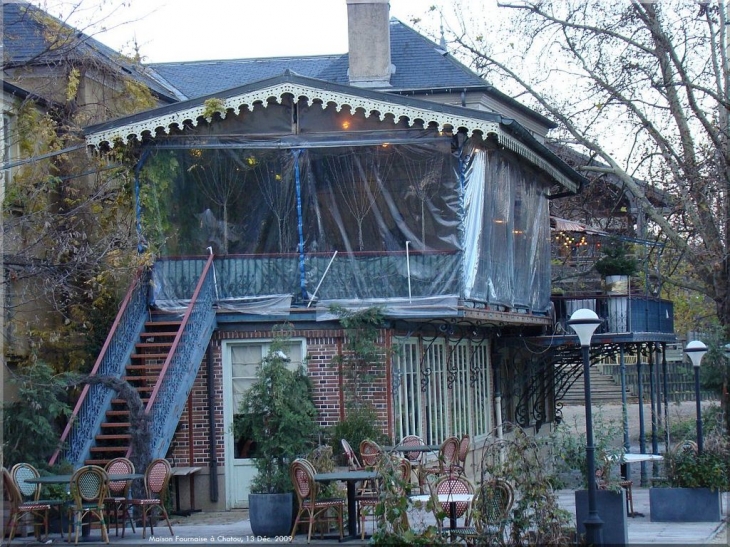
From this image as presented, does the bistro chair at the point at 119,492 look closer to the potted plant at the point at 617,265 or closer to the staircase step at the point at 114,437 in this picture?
the staircase step at the point at 114,437

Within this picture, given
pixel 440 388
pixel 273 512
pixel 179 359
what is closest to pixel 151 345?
pixel 179 359

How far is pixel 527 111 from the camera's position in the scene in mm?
26984

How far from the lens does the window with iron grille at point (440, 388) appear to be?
1748 centimetres

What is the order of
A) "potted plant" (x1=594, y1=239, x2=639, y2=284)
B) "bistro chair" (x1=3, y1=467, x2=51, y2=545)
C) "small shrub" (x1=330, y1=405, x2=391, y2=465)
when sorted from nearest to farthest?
1. "bistro chair" (x1=3, y1=467, x2=51, y2=545)
2. "small shrub" (x1=330, y1=405, x2=391, y2=465)
3. "potted plant" (x1=594, y1=239, x2=639, y2=284)

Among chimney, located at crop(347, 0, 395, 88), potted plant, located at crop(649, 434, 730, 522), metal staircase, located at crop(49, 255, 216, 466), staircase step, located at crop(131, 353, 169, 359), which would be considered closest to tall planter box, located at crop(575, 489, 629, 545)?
potted plant, located at crop(649, 434, 730, 522)

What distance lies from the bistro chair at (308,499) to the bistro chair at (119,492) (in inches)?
94.7

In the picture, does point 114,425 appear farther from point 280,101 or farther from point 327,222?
point 280,101

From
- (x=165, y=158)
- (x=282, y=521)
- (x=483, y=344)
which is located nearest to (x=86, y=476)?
(x=282, y=521)

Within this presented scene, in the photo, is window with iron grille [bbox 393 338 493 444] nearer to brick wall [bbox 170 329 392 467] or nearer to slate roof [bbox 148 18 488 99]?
brick wall [bbox 170 329 392 467]

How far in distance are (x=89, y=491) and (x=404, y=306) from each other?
5965 millimetres

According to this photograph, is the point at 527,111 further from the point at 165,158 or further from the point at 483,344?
the point at 165,158

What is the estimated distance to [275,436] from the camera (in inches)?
524

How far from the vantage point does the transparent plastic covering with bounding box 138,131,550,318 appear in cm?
1716

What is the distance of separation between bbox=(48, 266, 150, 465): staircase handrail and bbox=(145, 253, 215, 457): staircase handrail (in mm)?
816
